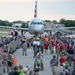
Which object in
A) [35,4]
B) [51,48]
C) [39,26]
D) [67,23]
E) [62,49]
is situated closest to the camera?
[62,49]

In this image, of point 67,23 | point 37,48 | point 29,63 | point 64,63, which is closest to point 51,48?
point 37,48

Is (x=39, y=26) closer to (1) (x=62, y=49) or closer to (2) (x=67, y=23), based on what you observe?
(1) (x=62, y=49)

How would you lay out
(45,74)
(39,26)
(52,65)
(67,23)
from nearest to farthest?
(52,65) < (45,74) < (39,26) < (67,23)

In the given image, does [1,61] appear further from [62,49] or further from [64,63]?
[62,49]

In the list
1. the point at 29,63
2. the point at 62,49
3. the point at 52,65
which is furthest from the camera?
the point at 62,49

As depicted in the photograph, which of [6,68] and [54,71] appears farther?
[6,68]

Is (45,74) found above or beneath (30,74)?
beneath

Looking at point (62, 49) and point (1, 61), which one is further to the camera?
point (62, 49)

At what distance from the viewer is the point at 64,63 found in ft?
64.9

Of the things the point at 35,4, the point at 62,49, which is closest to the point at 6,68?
the point at 62,49

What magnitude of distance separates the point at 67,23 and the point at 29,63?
5794 inches

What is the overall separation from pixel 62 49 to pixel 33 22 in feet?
79.8

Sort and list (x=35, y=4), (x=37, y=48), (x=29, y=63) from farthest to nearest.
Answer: (x=35, y=4) < (x=37, y=48) < (x=29, y=63)

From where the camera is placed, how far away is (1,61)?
20750 millimetres
